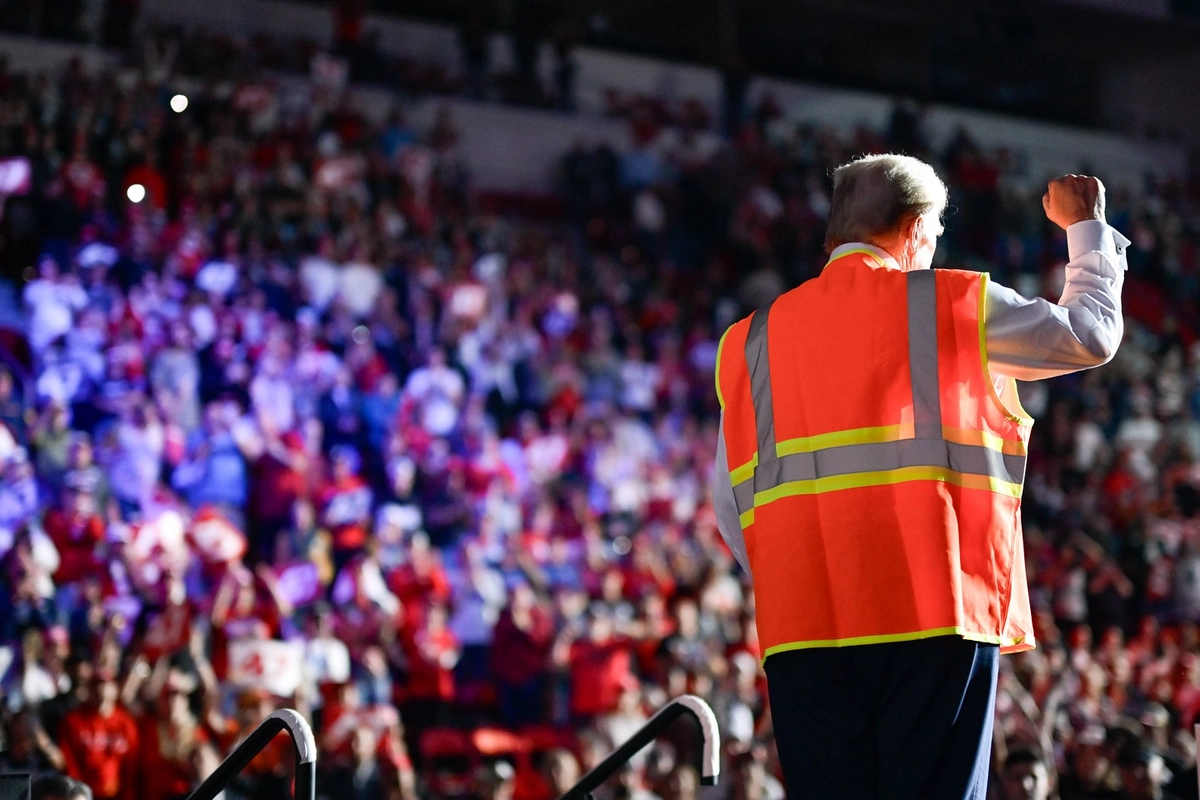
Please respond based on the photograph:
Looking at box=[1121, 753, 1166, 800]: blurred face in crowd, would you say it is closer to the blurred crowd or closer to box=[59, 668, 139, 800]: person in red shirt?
the blurred crowd

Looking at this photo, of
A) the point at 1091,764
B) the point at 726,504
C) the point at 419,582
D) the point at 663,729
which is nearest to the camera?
the point at 726,504

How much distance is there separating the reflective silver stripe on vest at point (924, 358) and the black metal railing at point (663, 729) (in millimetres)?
1378

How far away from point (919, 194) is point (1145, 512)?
1080 centimetres

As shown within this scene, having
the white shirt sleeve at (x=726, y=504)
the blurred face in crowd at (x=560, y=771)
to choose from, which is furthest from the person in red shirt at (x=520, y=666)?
the white shirt sleeve at (x=726, y=504)

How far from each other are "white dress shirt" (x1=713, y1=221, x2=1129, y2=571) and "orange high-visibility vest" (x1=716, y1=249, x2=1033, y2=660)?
0.12ft

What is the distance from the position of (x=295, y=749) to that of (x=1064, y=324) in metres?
1.82

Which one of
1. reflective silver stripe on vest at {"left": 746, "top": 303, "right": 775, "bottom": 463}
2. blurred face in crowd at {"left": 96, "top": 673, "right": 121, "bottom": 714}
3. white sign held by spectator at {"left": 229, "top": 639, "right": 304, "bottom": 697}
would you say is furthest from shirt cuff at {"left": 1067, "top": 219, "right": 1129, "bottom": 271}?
white sign held by spectator at {"left": 229, "top": 639, "right": 304, "bottom": 697}

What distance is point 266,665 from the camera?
7453mm

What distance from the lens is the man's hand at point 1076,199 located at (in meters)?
2.37

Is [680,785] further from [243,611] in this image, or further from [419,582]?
[243,611]

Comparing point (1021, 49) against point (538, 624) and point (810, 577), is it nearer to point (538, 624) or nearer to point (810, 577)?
point (538, 624)

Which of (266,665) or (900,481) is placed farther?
(266,665)

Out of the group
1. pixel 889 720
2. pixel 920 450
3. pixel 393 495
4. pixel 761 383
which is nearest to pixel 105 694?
pixel 393 495

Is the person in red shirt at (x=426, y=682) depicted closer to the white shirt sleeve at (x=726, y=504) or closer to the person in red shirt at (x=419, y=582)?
the person in red shirt at (x=419, y=582)
